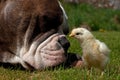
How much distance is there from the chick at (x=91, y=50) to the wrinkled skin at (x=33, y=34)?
23cm

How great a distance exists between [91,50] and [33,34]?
671mm

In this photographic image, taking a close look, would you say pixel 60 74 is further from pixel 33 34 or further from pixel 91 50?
pixel 33 34

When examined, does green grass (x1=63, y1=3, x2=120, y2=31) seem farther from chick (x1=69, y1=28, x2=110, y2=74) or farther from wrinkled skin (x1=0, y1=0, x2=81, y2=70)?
chick (x1=69, y1=28, x2=110, y2=74)

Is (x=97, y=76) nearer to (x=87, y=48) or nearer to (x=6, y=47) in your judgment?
(x=87, y=48)

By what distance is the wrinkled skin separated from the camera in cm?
505

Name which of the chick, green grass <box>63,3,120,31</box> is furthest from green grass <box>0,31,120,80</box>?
green grass <box>63,3,120,31</box>

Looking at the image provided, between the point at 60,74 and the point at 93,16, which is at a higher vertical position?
the point at 60,74

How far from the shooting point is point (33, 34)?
520cm

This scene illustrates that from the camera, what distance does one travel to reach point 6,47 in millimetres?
5340

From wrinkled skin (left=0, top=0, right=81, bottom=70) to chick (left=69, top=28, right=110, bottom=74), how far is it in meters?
0.23

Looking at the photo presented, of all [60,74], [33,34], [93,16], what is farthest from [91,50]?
[93,16]

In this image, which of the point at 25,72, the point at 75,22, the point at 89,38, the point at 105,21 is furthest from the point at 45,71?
the point at 105,21

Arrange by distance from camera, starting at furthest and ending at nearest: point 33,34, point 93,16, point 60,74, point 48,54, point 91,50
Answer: point 93,16, point 33,34, point 48,54, point 91,50, point 60,74

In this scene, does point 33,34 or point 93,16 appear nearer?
point 33,34
